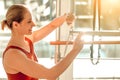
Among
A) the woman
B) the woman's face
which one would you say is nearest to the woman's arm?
the woman

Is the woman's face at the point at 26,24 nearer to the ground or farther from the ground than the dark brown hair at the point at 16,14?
nearer to the ground

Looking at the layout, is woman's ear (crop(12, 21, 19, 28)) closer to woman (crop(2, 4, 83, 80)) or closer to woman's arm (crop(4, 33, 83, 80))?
woman (crop(2, 4, 83, 80))

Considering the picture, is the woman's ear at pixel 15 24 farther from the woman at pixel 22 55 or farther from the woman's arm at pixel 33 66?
the woman's arm at pixel 33 66

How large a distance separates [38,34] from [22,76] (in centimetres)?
53

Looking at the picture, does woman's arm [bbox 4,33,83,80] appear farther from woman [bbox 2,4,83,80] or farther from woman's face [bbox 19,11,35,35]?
woman's face [bbox 19,11,35,35]

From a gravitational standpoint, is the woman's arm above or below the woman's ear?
below

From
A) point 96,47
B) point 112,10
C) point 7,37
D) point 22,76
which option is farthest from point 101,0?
point 22,76

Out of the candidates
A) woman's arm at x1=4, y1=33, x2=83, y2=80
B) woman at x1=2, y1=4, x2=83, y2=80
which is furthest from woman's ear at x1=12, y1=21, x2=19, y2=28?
woman's arm at x1=4, y1=33, x2=83, y2=80

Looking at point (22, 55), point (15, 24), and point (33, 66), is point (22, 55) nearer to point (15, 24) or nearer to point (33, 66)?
point (33, 66)

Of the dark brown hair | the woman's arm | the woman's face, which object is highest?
the dark brown hair

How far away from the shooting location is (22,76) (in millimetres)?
1733

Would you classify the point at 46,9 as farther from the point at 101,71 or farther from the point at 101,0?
the point at 101,71

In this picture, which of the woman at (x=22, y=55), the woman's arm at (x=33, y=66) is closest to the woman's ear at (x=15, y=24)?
the woman at (x=22, y=55)

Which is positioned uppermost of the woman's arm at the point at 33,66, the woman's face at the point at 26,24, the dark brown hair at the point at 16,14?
the dark brown hair at the point at 16,14
